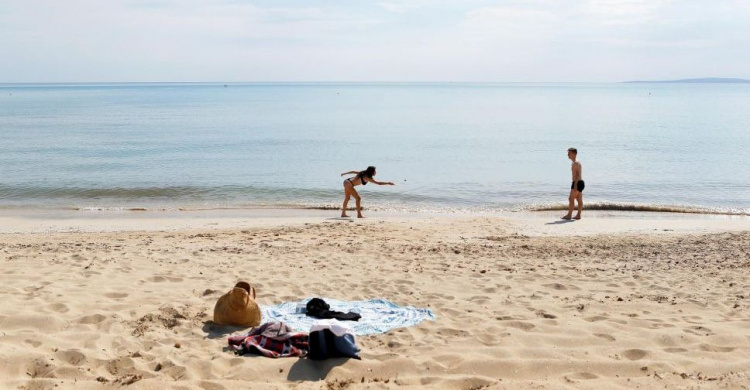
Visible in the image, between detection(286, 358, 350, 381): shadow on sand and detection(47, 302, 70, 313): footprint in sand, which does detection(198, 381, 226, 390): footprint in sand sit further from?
detection(47, 302, 70, 313): footprint in sand

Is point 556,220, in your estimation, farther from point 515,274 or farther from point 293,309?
point 293,309

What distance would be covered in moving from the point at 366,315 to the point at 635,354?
2846 mm

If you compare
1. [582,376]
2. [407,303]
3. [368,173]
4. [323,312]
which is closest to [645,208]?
[368,173]

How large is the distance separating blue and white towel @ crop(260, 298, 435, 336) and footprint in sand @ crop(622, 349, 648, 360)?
6.75 ft

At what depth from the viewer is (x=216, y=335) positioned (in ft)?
21.9

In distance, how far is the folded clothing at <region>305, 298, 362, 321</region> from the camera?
725 centimetres

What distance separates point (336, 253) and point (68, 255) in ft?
13.8

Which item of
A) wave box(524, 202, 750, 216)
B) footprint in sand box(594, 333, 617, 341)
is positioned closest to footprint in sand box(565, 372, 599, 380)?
footprint in sand box(594, 333, 617, 341)

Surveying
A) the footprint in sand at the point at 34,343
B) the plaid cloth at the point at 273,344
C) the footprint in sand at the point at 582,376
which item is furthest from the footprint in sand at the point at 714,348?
the footprint in sand at the point at 34,343

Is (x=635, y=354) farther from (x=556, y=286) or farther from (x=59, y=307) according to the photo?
(x=59, y=307)

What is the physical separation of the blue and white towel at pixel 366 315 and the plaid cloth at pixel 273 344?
2.26 ft

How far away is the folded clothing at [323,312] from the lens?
23.8 ft

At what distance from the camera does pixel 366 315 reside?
24.4 ft

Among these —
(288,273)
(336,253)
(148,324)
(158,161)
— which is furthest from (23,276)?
(158,161)
